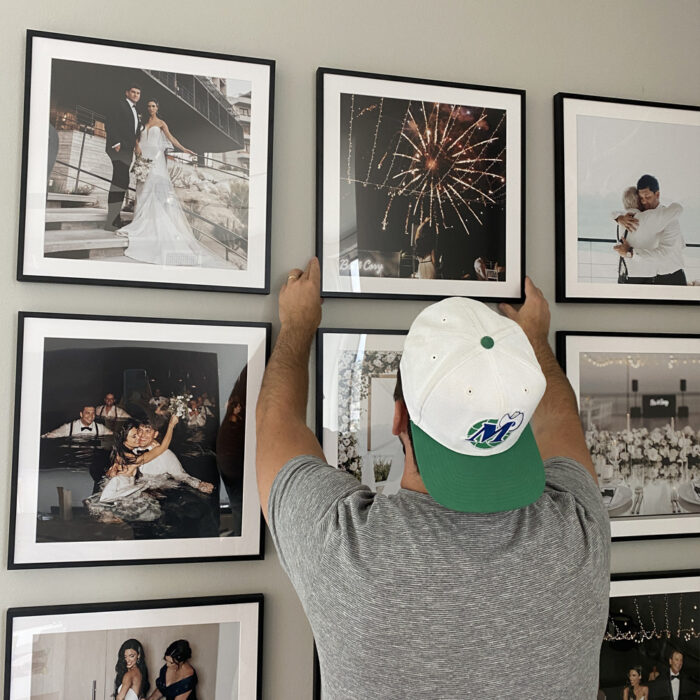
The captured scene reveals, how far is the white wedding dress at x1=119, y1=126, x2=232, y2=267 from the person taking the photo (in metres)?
1.27

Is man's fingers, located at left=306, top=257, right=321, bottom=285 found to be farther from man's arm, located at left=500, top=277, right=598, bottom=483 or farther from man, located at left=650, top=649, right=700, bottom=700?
man, located at left=650, top=649, right=700, bottom=700

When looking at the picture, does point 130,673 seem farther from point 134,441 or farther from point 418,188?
point 418,188

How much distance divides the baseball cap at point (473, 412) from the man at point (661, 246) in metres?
0.70

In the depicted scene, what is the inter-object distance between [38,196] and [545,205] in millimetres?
1061

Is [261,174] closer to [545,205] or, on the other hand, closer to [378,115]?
[378,115]

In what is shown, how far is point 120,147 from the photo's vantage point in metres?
1.26

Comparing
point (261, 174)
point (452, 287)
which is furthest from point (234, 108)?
point (452, 287)

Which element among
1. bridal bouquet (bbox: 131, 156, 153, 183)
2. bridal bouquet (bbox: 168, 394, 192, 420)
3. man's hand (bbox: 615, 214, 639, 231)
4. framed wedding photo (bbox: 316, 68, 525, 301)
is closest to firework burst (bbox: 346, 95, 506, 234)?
framed wedding photo (bbox: 316, 68, 525, 301)

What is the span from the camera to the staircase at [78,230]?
1.23m

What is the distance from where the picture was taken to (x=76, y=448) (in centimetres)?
122

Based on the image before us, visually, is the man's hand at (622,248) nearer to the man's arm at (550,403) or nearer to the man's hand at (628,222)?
the man's hand at (628,222)

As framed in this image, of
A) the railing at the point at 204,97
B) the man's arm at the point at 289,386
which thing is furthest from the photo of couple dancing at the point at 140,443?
the railing at the point at 204,97

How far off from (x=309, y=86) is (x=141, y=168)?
392 millimetres

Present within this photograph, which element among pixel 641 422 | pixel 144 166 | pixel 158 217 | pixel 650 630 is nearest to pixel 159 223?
pixel 158 217
